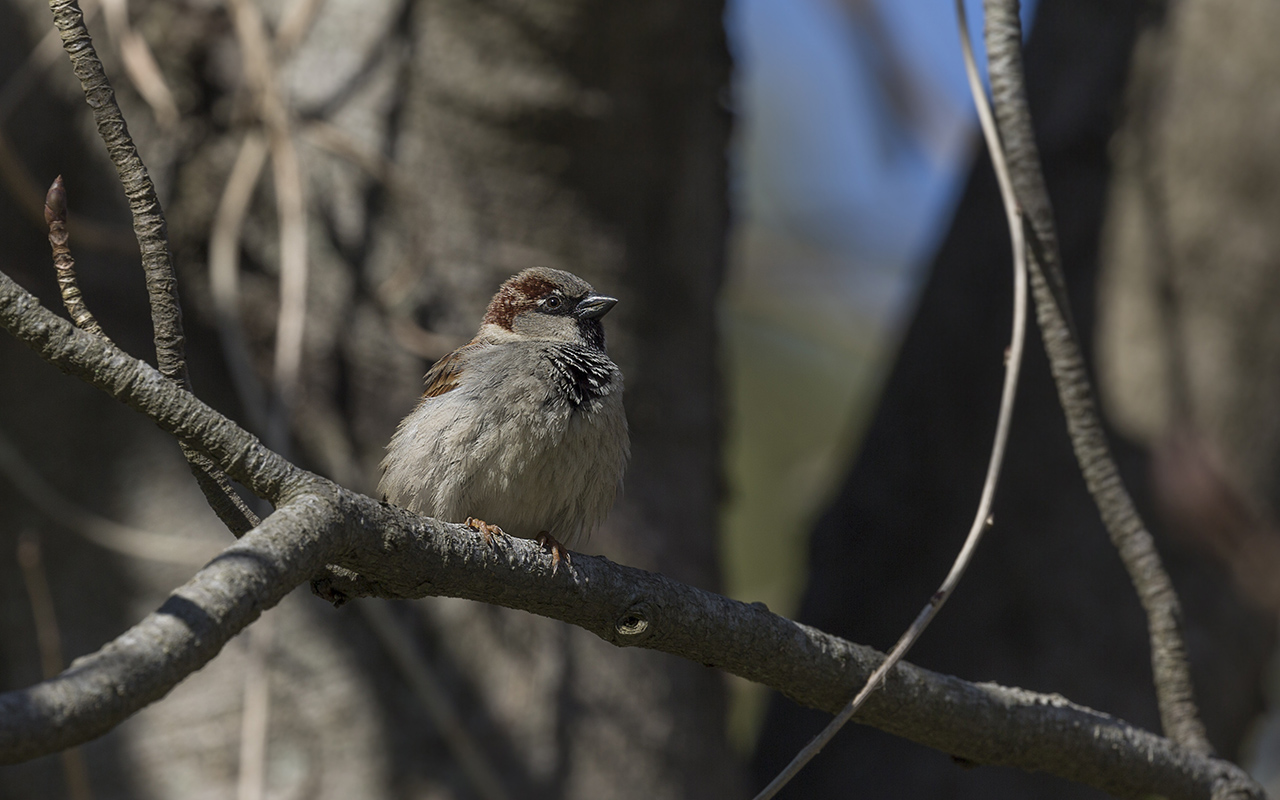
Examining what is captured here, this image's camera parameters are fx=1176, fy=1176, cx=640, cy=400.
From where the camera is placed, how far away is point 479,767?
308 centimetres

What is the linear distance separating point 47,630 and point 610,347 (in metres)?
1.71

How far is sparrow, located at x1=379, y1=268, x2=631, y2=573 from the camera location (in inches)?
99.7

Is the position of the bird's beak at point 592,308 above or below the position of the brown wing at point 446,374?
above

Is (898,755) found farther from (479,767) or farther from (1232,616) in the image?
(479,767)

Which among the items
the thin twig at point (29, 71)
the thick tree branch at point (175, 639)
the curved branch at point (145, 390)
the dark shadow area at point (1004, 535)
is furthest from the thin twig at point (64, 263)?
the dark shadow area at point (1004, 535)

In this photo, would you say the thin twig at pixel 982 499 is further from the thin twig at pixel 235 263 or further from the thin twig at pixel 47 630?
the thin twig at pixel 47 630

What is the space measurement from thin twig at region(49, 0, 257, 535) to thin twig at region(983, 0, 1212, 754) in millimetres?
1473

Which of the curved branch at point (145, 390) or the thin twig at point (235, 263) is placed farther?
the thin twig at point (235, 263)

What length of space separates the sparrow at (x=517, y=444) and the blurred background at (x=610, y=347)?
21.3 inches

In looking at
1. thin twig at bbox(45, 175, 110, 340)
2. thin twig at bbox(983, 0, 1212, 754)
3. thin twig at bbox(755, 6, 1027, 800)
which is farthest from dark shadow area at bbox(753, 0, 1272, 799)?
thin twig at bbox(45, 175, 110, 340)

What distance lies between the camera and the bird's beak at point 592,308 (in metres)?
3.11

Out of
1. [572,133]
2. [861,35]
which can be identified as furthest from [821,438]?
[572,133]

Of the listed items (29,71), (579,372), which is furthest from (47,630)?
(579,372)

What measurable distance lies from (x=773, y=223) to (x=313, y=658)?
6.54 metres
